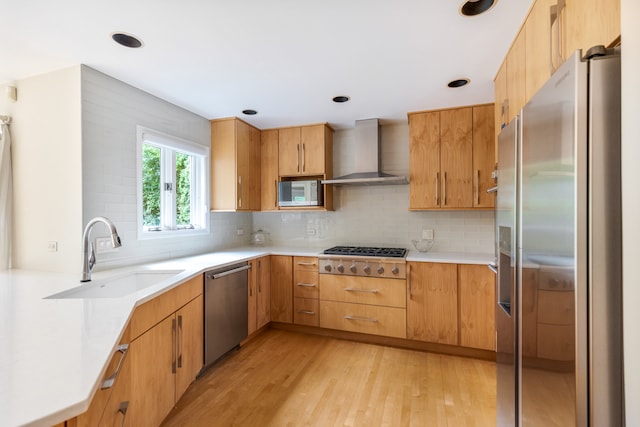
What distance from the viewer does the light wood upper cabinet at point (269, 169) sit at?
3.50 m

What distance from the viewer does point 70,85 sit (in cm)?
198

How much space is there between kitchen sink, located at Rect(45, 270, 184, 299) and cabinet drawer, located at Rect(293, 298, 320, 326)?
1.38m

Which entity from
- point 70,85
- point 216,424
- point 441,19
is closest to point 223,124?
point 70,85

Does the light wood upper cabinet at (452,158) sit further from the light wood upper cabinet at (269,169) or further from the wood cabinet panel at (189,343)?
the wood cabinet panel at (189,343)

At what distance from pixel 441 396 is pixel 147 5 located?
2.98m

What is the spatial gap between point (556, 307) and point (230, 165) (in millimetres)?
2975

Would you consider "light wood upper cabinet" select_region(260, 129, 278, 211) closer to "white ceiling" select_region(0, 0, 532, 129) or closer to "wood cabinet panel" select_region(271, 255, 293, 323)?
"wood cabinet panel" select_region(271, 255, 293, 323)

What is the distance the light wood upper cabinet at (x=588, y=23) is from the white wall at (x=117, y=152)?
2.67 m

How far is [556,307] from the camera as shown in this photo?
788mm

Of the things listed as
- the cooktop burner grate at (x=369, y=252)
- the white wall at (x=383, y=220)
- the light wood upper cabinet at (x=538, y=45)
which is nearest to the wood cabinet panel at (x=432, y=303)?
the cooktop burner grate at (x=369, y=252)

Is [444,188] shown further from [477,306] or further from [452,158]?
[477,306]

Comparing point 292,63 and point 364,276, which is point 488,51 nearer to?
point 292,63

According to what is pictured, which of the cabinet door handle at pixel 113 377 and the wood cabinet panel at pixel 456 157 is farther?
the wood cabinet panel at pixel 456 157

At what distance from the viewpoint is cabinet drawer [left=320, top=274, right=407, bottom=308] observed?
2730 mm
